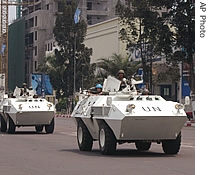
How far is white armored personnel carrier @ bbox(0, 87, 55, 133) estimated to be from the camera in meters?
24.4

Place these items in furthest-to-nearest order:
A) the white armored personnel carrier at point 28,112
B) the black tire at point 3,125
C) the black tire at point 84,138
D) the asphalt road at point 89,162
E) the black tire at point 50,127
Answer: the black tire at point 3,125 → the black tire at point 50,127 → the white armored personnel carrier at point 28,112 → the black tire at point 84,138 → the asphalt road at point 89,162

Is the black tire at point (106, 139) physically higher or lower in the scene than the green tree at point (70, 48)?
lower

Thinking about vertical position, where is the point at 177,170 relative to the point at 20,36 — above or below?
below

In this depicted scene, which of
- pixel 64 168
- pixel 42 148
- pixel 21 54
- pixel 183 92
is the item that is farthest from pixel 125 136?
pixel 21 54

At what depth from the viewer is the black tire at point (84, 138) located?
15.6 metres

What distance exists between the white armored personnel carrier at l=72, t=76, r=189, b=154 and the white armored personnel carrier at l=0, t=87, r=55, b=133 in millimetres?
9571

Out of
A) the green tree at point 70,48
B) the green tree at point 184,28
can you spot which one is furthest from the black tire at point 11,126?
the green tree at point 70,48

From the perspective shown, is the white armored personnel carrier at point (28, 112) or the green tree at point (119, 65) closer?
the white armored personnel carrier at point (28, 112)

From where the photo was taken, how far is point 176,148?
571 inches

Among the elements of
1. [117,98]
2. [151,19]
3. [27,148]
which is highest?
[151,19]

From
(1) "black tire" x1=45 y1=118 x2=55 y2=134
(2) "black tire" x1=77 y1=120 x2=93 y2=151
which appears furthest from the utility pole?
(2) "black tire" x1=77 y1=120 x2=93 y2=151

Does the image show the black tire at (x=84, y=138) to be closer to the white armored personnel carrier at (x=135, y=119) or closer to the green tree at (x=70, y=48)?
the white armored personnel carrier at (x=135, y=119)
